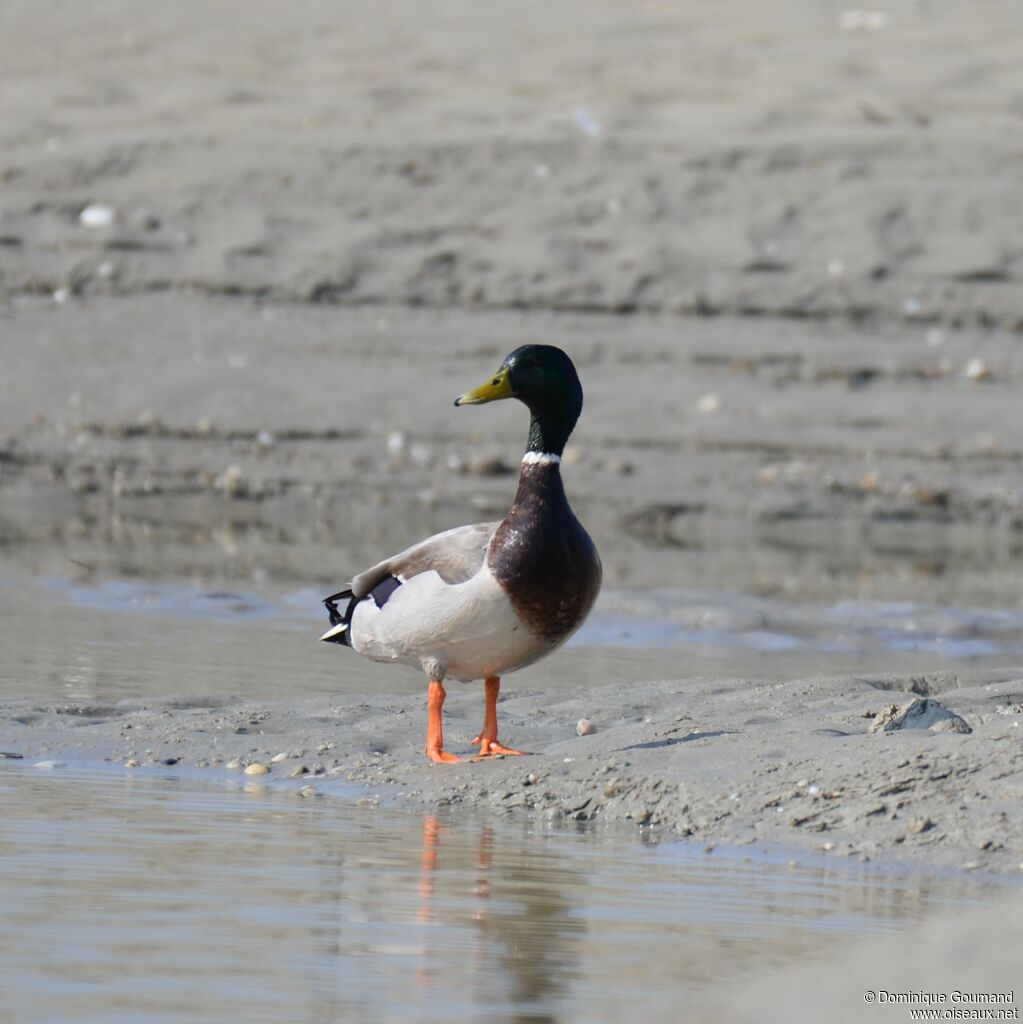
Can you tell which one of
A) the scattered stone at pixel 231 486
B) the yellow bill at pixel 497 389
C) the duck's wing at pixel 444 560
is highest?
the yellow bill at pixel 497 389

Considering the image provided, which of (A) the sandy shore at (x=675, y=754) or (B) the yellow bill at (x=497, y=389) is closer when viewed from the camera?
(A) the sandy shore at (x=675, y=754)

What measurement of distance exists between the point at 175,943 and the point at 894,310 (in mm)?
11952

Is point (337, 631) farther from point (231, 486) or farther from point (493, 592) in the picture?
point (231, 486)

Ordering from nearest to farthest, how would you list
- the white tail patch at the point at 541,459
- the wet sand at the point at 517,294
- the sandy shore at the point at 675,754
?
the sandy shore at the point at 675,754 → the white tail patch at the point at 541,459 → the wet sand at the point at 517,294

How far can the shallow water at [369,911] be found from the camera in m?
3.71

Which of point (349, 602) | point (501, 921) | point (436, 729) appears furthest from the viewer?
point (349, 602)

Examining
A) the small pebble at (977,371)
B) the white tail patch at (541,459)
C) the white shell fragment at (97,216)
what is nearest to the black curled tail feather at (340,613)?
the white tail patch at (541,459)

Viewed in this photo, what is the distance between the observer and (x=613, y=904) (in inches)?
182

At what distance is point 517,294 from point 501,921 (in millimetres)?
11241

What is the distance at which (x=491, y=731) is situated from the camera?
21.2 ft

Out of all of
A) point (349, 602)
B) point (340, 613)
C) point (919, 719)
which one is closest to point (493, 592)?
point (349, 602)

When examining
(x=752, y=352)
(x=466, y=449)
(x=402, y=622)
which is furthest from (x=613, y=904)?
(x=752, y=352)

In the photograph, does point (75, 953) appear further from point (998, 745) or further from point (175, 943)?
point (998, 745)

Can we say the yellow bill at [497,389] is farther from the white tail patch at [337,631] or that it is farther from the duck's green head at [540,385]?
the white tail patch at [337,631]
